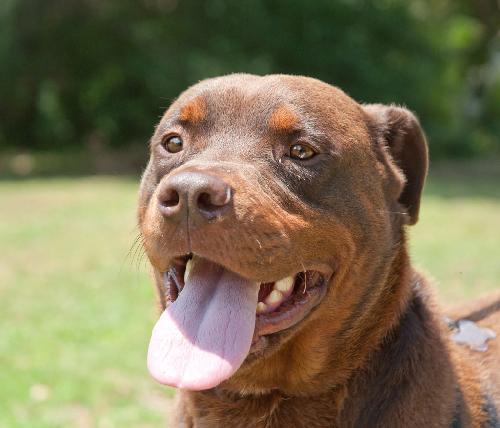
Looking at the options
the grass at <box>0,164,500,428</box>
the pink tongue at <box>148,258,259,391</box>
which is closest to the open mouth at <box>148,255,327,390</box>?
the pink tongue at <box>148,258,259,391</box>

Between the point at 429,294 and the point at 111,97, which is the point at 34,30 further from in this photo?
the point at 429,294

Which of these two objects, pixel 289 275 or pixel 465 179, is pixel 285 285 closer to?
pixel 289 275

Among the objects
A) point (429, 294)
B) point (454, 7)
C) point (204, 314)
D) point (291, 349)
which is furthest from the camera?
point (454, 7)

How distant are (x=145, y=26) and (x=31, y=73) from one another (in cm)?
355

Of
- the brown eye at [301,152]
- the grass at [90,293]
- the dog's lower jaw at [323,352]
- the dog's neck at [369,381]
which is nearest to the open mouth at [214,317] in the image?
the dog's lower jaw at [323,352]

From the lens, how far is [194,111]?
135 inches

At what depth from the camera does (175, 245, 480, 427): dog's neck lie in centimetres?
312


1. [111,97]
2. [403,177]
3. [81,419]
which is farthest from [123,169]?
[403,177]

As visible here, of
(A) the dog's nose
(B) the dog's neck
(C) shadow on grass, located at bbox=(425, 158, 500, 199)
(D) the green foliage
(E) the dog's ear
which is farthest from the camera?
(D) the green foliage

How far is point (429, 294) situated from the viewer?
359 centimetres

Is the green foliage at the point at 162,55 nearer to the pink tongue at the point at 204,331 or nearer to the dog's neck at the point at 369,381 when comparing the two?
the dog's neck at the point at 369,381

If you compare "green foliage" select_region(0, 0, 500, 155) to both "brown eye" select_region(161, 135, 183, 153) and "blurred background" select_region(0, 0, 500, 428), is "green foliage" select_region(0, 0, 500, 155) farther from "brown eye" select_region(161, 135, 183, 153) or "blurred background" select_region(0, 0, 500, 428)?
"brown eye" select_region(161, 135, 183, 153)

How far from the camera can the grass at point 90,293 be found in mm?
5285

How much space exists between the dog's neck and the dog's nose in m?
0.87
